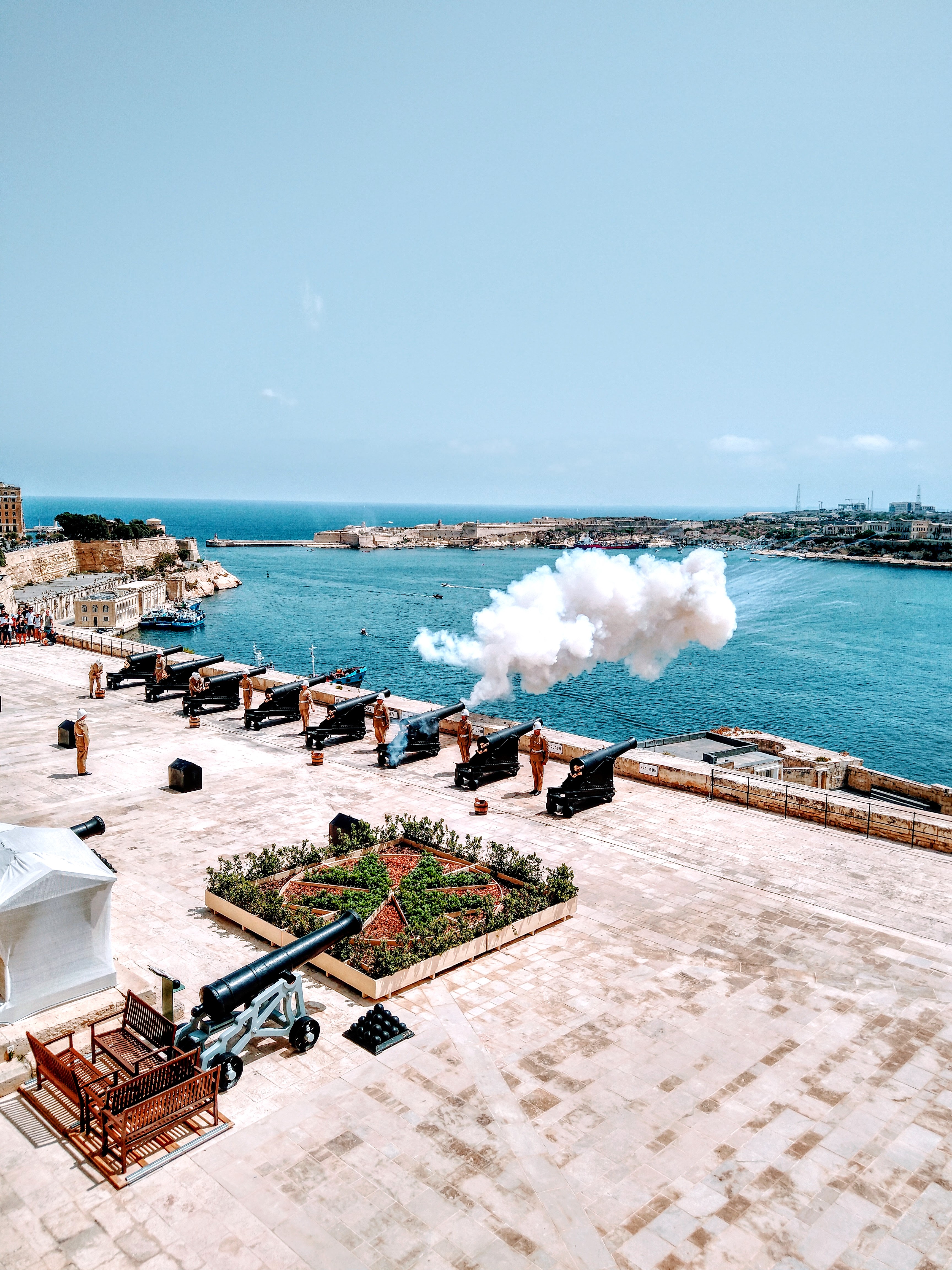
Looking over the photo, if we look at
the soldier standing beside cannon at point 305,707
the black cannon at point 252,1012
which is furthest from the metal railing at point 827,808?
the soldier standing beside cannon at point 305,707

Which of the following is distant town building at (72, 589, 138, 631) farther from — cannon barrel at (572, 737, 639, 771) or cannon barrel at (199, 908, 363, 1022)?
cannon barrel at (199, 908, 363, 1022)

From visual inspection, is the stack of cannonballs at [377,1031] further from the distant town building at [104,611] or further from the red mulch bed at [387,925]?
the distant town building at [104,611]

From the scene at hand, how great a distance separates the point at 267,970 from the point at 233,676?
60.4 ft

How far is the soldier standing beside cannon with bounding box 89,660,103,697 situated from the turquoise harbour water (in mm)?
19621

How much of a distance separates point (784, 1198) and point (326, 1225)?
3.91 m

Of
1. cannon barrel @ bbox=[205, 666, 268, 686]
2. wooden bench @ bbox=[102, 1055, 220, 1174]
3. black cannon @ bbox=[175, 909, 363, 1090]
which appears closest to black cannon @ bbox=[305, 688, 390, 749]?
cannon barrel @ bbox=[205, 666, 268, 686]

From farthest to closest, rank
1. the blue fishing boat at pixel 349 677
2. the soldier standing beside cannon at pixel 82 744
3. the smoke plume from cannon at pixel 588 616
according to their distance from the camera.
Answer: the blue fishing boat at pixel 349 677 → the smoke plume from cannon at pixel 588 616 → the soldier standing beside cannon at pixel 82 744

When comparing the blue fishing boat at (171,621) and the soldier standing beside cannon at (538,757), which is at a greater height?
the soldier standing beside cannon at (538,757)

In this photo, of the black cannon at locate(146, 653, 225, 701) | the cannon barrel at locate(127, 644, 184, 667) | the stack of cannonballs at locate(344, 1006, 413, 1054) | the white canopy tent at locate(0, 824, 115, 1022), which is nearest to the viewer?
the stack of cannonballs at locate(344, 1006, 413, 1054)

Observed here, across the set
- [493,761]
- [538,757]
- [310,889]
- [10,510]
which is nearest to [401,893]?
[310,889]

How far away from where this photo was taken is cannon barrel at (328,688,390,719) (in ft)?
75.2

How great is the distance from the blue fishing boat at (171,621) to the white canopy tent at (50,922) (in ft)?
256

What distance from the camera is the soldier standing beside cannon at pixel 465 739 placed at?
798 inches

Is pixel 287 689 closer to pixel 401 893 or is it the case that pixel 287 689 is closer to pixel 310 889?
pixel 310 889
